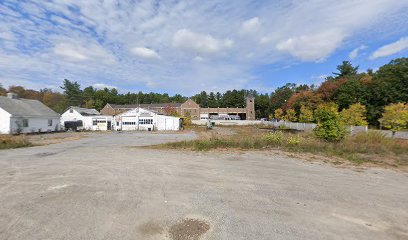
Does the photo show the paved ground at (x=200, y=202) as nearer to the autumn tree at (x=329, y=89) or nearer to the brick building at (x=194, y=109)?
the autumn tree at (x=329, y=89)

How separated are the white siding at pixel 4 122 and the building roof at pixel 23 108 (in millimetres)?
467

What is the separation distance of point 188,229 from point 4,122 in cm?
3617

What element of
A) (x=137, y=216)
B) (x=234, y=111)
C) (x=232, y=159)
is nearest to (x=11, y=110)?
(x=232, y=159)

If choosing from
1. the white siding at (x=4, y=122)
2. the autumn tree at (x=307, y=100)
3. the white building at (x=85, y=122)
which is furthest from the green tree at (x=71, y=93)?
the autumn tree at (x=307, y=100)

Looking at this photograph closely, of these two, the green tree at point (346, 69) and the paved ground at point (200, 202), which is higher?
the green tree at point (346, 69)

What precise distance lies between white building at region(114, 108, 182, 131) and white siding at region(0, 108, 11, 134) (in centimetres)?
1646

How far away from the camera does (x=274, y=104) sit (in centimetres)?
9406

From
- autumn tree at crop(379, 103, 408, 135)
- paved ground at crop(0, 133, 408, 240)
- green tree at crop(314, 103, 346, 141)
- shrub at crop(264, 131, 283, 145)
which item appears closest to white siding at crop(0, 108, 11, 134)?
paved ground at crop(0, 133, 408, 240)

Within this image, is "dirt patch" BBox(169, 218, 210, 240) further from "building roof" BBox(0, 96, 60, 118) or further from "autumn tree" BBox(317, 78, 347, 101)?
"autumn tree" BBox(317, 78, 347, 101)

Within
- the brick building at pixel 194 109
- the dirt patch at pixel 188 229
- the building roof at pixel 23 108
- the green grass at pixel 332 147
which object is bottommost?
the dirt patch at pixel 188 229

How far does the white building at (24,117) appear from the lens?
30.8 m

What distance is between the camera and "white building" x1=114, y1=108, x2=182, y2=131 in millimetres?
43875

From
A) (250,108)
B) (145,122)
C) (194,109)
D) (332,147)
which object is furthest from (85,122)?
(250,108)

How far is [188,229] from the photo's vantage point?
476cm
